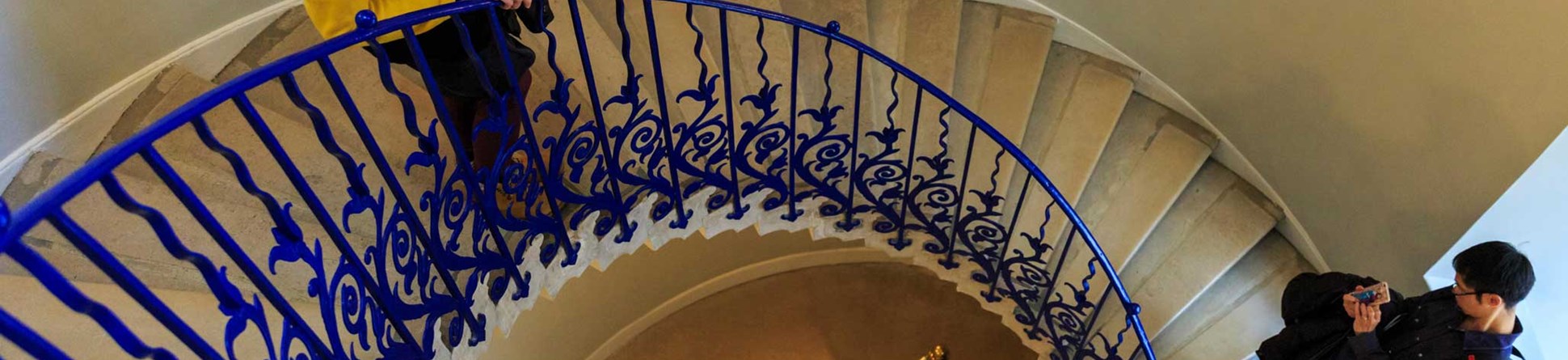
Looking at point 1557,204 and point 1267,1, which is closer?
point 1557,204

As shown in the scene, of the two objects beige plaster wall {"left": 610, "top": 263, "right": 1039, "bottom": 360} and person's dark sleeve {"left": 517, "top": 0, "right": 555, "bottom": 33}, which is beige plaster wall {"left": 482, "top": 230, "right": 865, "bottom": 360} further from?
person's dark sleeve {"left": 517, "top": 0, "right": 555, "bottom": 33}

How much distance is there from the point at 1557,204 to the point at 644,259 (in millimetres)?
5752

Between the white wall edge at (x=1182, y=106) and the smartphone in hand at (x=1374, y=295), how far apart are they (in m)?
1.80

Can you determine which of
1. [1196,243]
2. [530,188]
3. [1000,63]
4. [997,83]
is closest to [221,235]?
[530,188]

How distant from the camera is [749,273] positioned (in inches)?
325

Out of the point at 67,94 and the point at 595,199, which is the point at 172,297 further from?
the point at 595,199

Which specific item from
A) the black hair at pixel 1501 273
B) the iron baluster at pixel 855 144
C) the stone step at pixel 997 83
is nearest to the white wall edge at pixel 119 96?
the iron baluster at pixel 855 144

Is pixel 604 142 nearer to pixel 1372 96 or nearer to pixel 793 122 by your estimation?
pixel 793 122

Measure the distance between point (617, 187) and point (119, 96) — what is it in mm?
2085

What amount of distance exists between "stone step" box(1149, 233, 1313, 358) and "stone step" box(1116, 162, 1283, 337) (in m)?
0.13

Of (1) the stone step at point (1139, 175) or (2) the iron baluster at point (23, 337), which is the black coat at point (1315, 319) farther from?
(2) the iron baluster at point (23, 337)

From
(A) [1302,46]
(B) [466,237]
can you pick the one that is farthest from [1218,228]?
(B) [466,237]

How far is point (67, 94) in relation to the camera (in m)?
3.53

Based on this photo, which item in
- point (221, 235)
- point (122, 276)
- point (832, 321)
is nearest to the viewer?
point (122, 276)
